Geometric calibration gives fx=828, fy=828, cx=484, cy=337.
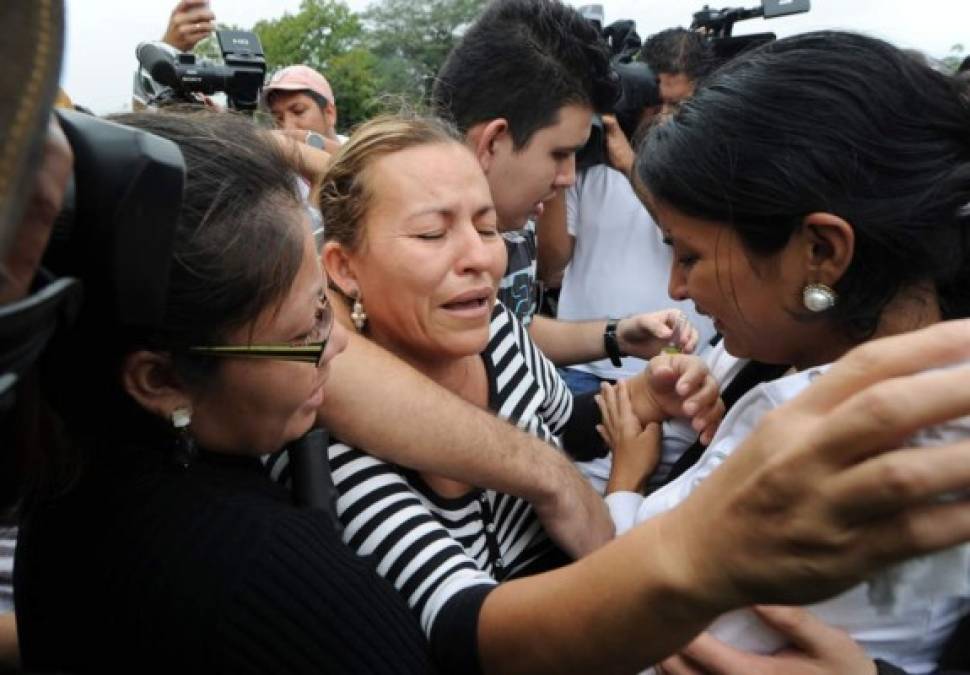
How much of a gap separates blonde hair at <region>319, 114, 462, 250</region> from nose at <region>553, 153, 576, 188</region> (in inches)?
40.6

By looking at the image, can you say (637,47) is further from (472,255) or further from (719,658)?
(719,658)

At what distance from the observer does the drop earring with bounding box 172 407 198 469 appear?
1.18 metres

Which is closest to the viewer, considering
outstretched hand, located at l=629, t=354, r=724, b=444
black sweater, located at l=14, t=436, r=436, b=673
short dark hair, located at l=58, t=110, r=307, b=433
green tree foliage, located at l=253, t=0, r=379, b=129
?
black sweater, located at l=14, t=436, r=436, b=673

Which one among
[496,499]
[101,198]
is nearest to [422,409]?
[496,499]

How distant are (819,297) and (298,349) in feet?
2.97

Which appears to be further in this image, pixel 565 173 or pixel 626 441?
pixel 565 173

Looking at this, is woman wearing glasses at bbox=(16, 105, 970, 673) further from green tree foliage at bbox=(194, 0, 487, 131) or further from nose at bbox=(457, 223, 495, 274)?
green tree foliage at bbox=(194, 0, 487, 131)

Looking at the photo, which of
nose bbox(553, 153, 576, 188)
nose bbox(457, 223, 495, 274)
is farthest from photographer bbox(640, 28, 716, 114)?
nose bbox(457, 223, 495, 274)

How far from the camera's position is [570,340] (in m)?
3.00

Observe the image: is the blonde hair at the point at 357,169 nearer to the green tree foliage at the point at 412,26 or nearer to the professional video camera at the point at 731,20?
the professional video camera at the point at 731,20

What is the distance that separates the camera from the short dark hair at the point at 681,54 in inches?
174

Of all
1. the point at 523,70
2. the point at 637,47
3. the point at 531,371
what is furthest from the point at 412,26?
the point at 531,371

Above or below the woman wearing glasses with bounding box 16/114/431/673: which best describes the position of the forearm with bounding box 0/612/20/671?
below

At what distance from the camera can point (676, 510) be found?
31.7 inches
